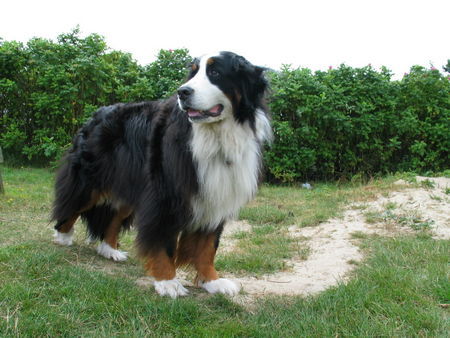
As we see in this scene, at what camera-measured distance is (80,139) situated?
13.9 feet

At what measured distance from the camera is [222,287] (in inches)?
136

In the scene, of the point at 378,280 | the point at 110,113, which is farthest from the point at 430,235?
the point at 110,113

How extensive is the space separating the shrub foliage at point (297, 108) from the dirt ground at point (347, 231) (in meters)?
1.95

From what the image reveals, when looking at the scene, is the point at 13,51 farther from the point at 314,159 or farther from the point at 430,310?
the point at 430,310

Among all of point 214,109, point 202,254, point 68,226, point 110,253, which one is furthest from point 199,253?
point 68,226

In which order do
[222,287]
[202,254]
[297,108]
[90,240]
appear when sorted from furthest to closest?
[297,108] → [90,240] → [202,254] → [222,287]

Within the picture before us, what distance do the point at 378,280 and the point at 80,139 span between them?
9.36 feet

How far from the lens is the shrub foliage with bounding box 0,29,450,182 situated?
8305 mm

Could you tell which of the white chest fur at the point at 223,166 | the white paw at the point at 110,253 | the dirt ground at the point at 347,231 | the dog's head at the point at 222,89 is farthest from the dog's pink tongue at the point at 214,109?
the white paw at the point at 110,253

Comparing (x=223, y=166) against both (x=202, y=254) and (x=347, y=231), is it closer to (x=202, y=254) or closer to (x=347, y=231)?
(x=202, y=254)

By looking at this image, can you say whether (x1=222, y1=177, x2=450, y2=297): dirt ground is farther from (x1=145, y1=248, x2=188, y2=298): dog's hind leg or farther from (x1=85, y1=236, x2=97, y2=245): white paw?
(x1=85, y1=236, x2=97, y2=245): white paw

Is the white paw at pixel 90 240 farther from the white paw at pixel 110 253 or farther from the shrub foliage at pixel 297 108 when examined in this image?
the shrub foliage at pixel 297 108

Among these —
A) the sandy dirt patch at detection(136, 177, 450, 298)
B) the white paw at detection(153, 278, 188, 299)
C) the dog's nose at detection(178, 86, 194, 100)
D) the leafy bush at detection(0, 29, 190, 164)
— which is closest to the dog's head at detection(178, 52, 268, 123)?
the dog's nose at detection(178, 86, 194, 100)

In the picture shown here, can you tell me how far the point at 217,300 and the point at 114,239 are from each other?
5.15ft
